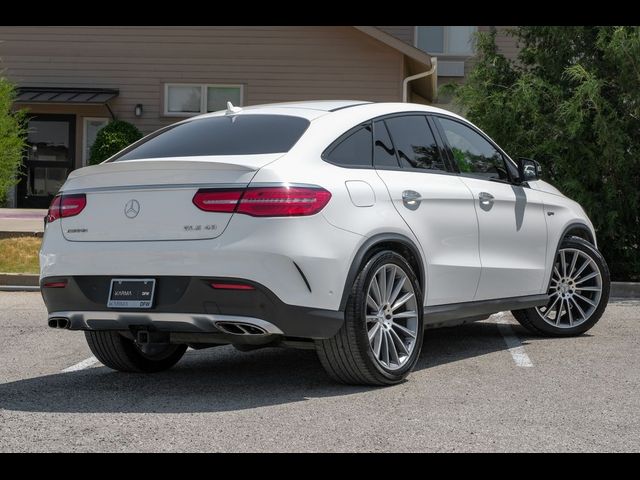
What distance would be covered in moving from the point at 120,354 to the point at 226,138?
1.57 meters

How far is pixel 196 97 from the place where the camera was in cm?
2297

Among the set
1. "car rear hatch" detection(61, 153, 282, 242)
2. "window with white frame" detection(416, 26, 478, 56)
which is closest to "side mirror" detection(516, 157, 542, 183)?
"car rear hatch" detection(61, 153, 282, 242)

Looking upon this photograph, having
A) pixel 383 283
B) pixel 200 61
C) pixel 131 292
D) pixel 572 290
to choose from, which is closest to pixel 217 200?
pixel 131 292

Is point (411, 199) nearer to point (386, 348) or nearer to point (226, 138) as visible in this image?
point (386, 348)

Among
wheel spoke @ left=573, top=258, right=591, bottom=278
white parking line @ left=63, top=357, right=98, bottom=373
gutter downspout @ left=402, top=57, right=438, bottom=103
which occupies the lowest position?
white parking line @ left=63, top=357, right=98, bottom=373

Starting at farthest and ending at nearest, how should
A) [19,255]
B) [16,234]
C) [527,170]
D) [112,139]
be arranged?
[112,139]
[16,234]
[19,255]
[527,170]

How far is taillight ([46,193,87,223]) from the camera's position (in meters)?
6.15

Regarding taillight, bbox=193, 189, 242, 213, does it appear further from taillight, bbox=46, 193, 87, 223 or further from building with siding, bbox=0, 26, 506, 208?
building with siding, bbox=0, 26, 506, 208

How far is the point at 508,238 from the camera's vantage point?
759 centimetres

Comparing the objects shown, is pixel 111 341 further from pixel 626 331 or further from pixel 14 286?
pixel 14 286

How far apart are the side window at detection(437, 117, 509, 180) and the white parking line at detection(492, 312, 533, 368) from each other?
1.27 meters

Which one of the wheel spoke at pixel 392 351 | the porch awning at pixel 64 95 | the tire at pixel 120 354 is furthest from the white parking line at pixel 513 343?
the porch awning at pixel 64 95

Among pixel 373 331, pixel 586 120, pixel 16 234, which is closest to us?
pixel 373 331
